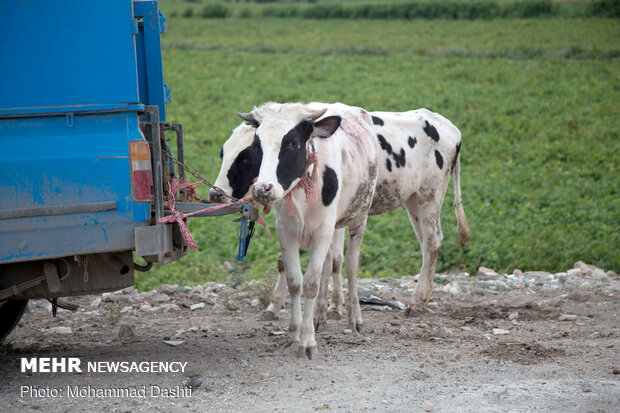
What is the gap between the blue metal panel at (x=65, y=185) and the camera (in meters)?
5.02

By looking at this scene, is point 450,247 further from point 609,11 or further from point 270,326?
point 609,11

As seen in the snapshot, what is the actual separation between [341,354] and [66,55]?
11.1ft

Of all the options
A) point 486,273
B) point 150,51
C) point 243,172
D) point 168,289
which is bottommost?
point 486,273

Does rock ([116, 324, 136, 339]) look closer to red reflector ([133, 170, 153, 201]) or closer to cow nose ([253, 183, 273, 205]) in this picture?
red reflector ([133, 170, 153, 201])

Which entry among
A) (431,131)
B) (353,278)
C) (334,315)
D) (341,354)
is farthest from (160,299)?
(431,131)

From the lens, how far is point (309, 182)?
20.4 feet

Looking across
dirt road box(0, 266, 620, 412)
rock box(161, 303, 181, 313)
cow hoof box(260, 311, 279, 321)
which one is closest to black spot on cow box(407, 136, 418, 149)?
dirt road box(0, 266, 620, 412)

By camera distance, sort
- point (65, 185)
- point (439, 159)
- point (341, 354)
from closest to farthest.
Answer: point (65, 185) < point (341, 354) < point (439, 159)

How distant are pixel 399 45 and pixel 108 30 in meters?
28.6

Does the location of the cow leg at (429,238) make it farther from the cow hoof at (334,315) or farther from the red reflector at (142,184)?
the red reflector at (142,184)

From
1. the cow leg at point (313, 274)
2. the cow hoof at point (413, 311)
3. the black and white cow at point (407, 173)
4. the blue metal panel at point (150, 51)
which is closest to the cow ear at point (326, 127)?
the cow leg at point (313, 274)

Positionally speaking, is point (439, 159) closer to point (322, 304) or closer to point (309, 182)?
point (322, 304)

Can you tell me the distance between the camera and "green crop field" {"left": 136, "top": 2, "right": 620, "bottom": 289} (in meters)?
11.2

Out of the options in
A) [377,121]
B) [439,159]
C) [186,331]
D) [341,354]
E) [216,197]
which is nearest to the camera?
[341,354]
